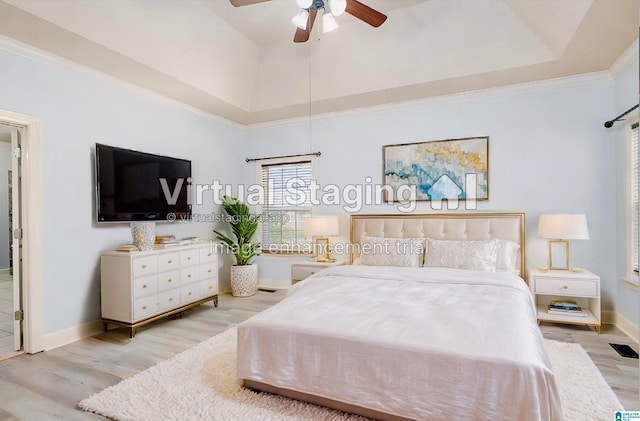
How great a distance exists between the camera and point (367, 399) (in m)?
1.81

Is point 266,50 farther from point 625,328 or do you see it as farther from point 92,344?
point 625,328

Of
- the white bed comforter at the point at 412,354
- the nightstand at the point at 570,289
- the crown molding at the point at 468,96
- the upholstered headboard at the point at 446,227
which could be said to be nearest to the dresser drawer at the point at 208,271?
the upholstered headboard at the point at 446,227

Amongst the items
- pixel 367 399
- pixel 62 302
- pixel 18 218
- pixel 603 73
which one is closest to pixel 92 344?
pixel 62 302

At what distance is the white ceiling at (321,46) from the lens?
2.77 m

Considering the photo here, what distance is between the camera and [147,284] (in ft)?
11.3

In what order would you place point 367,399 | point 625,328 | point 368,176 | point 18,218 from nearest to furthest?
point 367,399 < point 18,218 < point 625,328 < point 368,176

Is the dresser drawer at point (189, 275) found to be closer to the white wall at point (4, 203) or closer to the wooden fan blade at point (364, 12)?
the wooden fan blade at point (364, 12)

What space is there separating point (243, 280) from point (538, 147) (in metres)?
4.18

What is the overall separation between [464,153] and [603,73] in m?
1.57

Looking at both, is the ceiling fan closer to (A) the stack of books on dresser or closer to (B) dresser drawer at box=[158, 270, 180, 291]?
(B) dresser drawer at box=[158, 270, 180, 291]

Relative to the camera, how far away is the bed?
1556 mm

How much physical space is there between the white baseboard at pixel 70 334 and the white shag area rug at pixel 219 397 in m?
1.24

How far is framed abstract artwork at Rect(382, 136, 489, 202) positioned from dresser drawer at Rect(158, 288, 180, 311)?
2.90 metres

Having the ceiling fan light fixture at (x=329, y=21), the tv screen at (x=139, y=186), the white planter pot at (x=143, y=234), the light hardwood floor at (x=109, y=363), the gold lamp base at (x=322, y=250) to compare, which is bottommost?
the light hardwood floor at (x=109, y=363)
